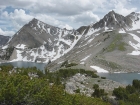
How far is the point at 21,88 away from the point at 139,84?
33.0 meters

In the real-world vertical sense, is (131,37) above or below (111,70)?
above

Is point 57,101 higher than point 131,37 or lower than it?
lower

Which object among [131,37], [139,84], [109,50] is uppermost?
[131,37]

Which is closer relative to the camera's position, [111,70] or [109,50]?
[111,70]

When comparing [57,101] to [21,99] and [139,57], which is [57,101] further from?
[139,57]

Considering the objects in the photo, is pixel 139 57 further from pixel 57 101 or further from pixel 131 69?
pixel 57 101

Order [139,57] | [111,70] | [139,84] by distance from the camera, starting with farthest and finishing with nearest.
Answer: [139,57] < [111,70] < [139,84]

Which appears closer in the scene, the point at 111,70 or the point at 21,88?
the point at 21,88

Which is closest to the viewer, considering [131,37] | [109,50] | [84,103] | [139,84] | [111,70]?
[84,103]

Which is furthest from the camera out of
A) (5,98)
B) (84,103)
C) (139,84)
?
(139,84)

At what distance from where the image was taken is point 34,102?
2123 centimetres

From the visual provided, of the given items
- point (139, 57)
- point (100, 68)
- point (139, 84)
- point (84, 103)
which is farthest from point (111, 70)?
point (84, 103)

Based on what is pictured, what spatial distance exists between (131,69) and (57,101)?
3822 inches

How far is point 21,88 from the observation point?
2141cm
